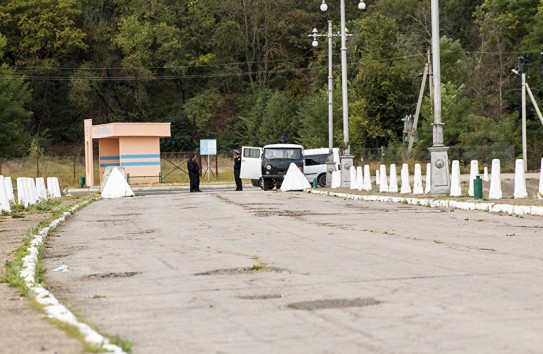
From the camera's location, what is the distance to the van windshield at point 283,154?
176 feet

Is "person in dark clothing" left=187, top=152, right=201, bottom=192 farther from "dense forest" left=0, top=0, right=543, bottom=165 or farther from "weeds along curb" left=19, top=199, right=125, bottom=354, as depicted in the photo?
"weeds along curb" left=19, top=199, right=125, bottom=354

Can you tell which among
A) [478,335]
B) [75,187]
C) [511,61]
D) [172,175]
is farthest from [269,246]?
[511,61]

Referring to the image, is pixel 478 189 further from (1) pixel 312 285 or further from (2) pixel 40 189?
(2) pixel 40 189

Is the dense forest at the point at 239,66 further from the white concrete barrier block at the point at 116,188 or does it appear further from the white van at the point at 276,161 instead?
the white concrete barrier block at the point at 116,188

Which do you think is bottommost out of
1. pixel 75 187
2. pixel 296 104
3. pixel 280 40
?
pixel 75 187

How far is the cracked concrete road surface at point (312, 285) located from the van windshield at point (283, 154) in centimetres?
3306

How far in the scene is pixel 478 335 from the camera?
7.23 meters

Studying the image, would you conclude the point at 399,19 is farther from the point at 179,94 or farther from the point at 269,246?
the point at 269,246

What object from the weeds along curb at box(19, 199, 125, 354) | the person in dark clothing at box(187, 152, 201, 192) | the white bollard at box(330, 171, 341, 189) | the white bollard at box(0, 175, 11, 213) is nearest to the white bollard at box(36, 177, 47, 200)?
the white bollard at box(0, 175, 11, 213)

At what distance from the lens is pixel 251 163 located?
56812 mm

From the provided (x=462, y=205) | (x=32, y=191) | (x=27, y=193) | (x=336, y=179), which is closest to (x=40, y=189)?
(x=32, y=191)

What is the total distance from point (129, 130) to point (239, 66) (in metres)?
34.1

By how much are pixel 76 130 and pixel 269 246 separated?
8247 centimetres

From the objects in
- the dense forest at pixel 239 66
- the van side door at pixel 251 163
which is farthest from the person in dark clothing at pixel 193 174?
the dense forest at pixel 239 66
